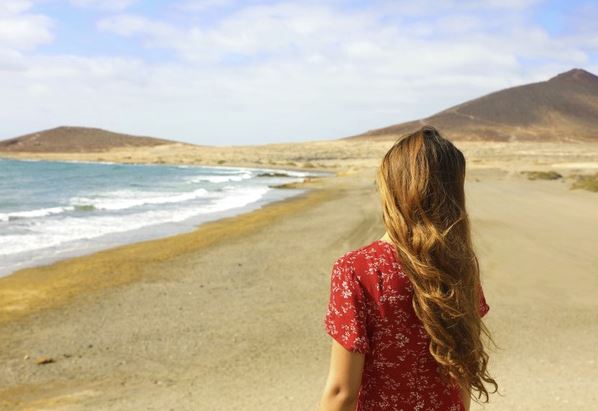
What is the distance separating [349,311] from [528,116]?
102 meters

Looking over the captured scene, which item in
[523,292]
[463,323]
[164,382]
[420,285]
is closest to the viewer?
[420,285]

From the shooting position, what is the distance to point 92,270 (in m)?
11.3

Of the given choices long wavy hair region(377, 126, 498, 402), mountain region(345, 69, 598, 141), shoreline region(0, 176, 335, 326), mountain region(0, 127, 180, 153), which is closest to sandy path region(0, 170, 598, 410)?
shoreline region(0, 176, 335, 326)

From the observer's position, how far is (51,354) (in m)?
6.56

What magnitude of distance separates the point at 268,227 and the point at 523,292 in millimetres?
9205

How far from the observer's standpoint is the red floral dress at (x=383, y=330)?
5.95 feet

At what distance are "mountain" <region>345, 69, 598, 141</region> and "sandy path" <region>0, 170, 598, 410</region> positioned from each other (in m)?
74.0

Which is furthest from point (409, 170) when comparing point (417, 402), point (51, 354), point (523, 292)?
point (523, 292)

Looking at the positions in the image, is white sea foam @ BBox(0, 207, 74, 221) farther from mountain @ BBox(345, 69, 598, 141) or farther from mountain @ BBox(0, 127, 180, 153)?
mountain @ BBox(0, 127, 180, 153)

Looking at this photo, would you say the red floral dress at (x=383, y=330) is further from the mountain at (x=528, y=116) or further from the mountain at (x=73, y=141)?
the mountain at (x=73, y=141)

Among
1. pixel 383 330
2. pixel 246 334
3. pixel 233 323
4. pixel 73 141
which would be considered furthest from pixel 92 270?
pixel 73 141

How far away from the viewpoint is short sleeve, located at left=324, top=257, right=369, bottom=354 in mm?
1806

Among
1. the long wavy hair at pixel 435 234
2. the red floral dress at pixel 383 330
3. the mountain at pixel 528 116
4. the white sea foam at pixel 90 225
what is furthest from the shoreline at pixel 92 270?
the mountain at pixel 528 116

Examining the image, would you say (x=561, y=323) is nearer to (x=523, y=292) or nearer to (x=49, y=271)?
(x=523, y=292)
